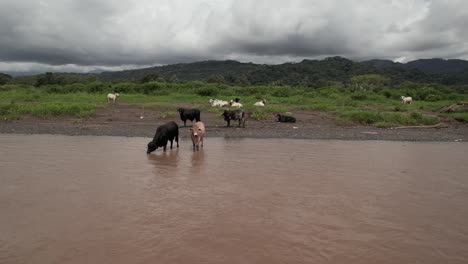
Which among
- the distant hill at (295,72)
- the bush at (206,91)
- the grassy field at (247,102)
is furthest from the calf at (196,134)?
the distant hill at (295,72)

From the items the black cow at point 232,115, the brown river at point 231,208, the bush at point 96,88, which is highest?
the bush at point 96,88

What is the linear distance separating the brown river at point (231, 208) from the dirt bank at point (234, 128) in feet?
16.4

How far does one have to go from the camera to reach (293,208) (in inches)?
281

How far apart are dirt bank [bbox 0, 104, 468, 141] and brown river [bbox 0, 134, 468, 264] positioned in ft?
16.4

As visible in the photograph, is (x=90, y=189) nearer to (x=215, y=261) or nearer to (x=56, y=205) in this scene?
(x=56, y=205)

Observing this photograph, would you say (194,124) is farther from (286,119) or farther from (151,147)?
(286,119)

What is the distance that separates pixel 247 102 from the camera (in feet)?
95.7

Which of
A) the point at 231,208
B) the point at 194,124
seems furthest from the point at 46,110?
the point at 231,208

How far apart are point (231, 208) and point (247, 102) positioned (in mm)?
22398

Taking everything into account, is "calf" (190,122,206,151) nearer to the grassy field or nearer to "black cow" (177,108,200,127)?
"black cow" (177,108,200,127)

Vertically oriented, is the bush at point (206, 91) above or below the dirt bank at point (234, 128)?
above

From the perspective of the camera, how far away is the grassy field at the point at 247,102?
22750 millimetres

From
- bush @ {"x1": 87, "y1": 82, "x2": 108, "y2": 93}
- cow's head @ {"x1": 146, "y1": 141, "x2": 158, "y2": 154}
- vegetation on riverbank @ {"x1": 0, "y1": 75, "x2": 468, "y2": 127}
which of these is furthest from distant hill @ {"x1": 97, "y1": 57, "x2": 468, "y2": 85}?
cow's head @ {"x1": 146, "y1": 141, "x2": 158, "y2": 154}

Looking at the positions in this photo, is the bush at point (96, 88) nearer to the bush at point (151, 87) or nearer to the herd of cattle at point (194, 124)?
the bush at point (151, 87)
